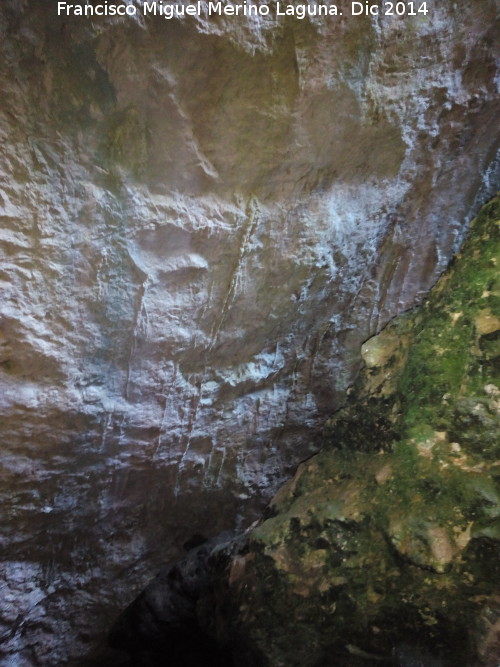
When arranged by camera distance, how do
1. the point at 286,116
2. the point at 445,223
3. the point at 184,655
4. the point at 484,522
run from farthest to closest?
the point at 184,655 → the point at 445,223 → the point at 286,116 → the point at 484,522

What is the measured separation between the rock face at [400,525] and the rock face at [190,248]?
11.0 inches

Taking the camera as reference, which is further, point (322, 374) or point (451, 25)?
point (322, 374)

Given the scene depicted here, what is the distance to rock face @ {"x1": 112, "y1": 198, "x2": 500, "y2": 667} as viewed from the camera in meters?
1.94

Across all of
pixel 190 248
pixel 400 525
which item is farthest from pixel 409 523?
pixel 190 248

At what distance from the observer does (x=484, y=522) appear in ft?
6.18

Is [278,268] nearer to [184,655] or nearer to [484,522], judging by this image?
[484,522]

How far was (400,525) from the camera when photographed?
80.0 inches

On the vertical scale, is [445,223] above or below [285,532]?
above

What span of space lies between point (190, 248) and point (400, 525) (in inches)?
59.9

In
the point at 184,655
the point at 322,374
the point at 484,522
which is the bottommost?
the point at 184,655

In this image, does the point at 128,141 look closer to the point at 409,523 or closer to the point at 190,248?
the point at 190,248

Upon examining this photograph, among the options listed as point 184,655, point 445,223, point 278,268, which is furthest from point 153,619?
point 445,223

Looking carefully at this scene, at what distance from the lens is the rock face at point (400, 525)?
76.2 inches

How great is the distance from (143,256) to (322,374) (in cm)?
125
